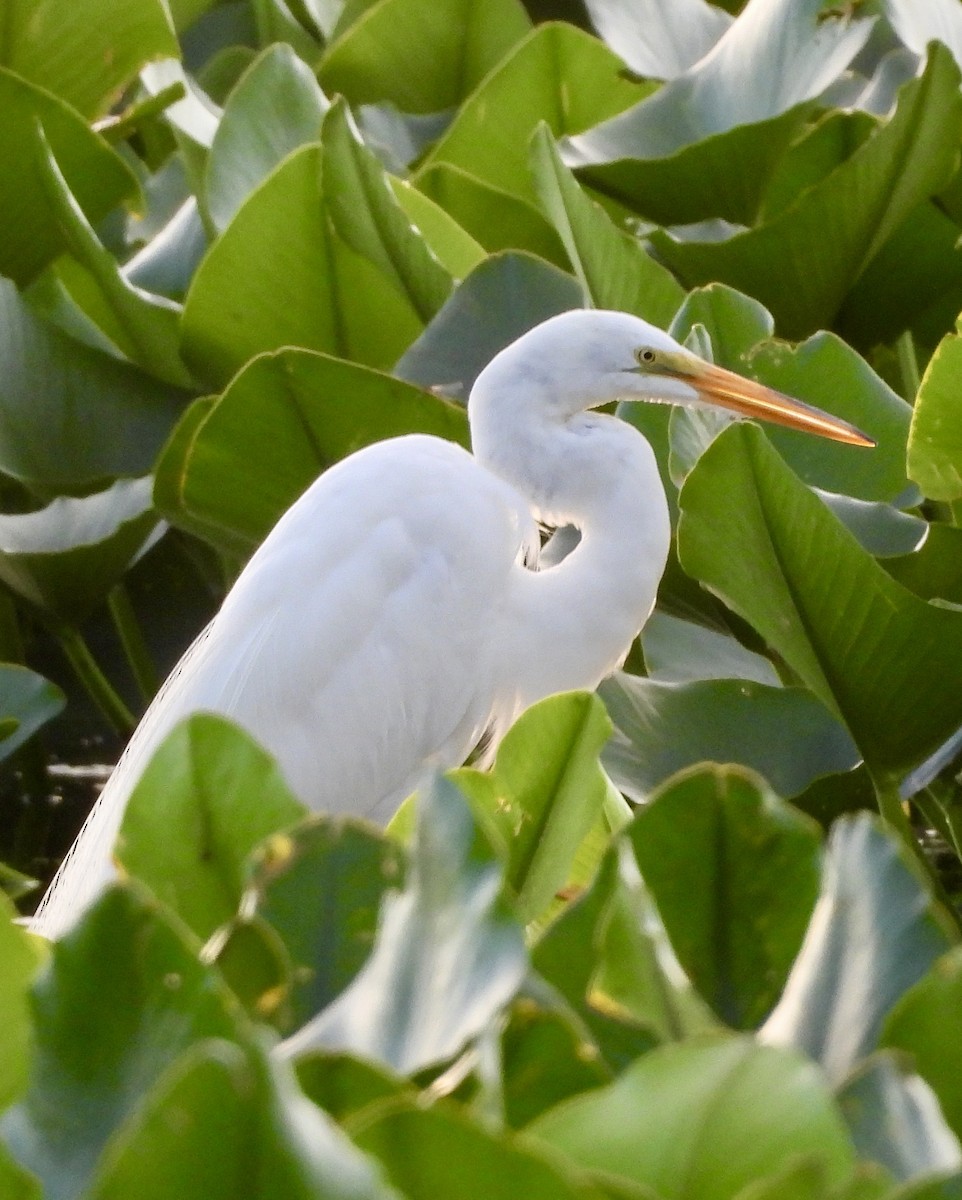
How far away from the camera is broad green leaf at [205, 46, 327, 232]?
2.19 m

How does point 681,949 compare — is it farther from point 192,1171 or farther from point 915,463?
point 915,463

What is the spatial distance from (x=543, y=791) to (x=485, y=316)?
1.02m

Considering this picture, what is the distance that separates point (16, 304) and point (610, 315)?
69cm

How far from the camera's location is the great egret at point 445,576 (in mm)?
1764

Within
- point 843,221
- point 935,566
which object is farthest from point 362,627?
point 843,221

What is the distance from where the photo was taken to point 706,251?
205cm

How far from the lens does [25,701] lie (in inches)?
73.5

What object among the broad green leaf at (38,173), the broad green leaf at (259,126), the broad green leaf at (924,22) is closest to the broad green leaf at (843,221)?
the broad green leaf at (924,22)

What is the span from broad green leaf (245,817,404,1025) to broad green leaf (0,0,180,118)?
178 cm

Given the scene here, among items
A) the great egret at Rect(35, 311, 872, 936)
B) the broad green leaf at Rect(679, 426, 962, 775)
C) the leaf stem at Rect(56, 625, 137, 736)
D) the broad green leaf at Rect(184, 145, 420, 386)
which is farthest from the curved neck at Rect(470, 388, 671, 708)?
the leaf stem at Rect(56, 625, 137, 736)

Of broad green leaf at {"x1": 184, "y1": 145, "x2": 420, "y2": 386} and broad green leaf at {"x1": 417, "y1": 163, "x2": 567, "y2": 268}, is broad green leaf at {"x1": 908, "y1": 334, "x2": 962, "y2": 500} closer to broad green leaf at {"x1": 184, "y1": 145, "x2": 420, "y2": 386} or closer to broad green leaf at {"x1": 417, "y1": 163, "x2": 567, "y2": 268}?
broad green leaf at {"x1": 184, "y1": 145, "x2": 420, "y2": 386}

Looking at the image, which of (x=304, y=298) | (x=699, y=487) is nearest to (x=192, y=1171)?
(x=699, y=487)

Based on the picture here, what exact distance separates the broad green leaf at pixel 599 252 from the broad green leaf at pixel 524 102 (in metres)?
0.37

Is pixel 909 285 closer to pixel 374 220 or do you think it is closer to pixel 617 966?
pixel 374 220
